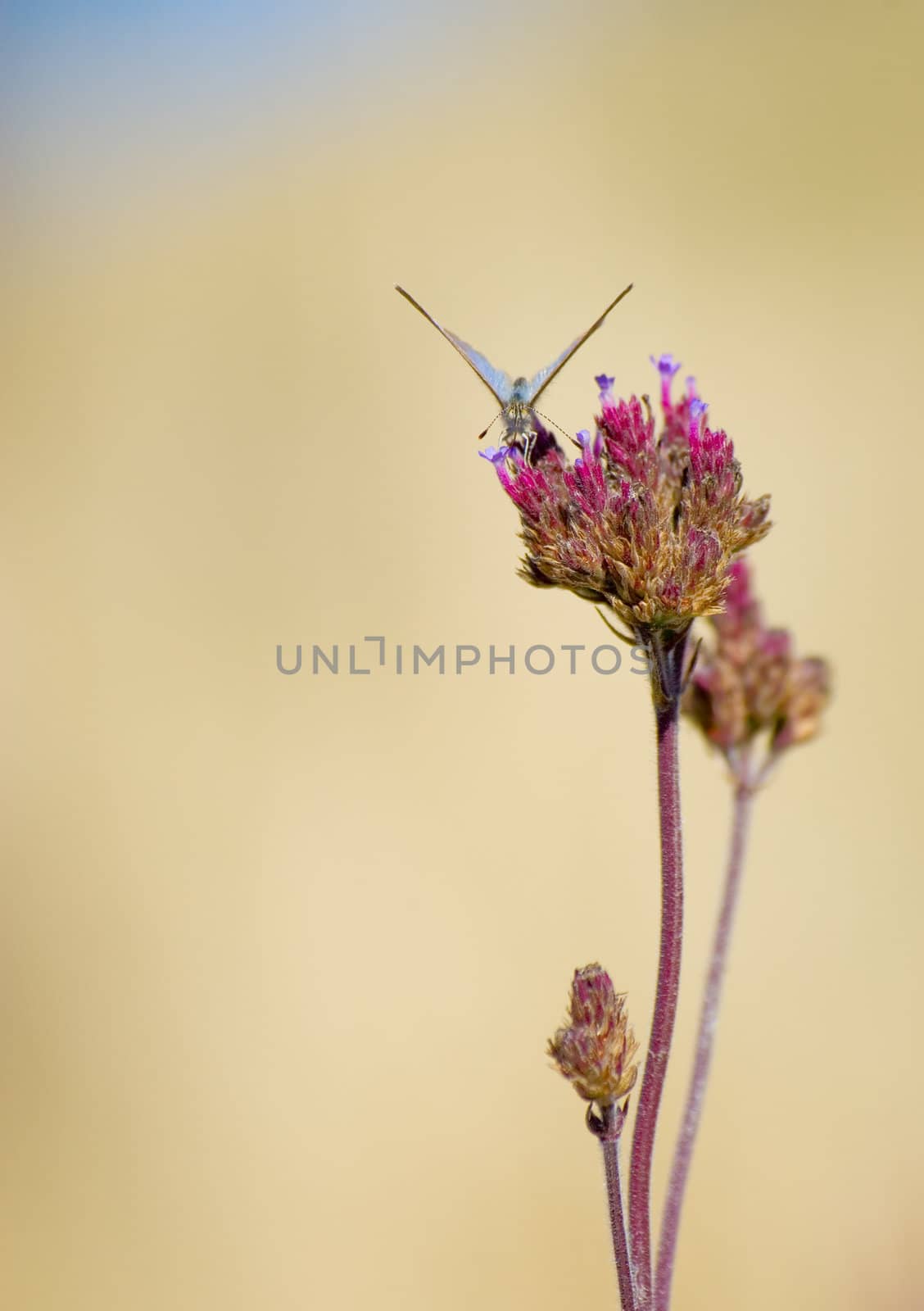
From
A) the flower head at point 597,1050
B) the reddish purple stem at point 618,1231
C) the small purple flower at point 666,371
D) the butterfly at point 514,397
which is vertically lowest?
the reddish purple stem at point 618,1231

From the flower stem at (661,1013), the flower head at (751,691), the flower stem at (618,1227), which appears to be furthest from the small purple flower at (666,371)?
the flower stem at (618,1227)

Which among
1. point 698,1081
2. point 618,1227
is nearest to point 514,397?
point 698,1081

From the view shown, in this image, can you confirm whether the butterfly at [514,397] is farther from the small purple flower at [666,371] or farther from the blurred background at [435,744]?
the blurred background at [435,744]

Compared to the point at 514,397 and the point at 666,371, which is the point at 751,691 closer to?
the point at 666,371

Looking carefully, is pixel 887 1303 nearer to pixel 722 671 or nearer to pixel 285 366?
pixel 722 671

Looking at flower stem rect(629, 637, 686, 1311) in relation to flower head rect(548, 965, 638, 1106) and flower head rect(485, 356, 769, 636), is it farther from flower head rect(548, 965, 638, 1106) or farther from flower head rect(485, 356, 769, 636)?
flower head rect(485, 356, 769, 636)

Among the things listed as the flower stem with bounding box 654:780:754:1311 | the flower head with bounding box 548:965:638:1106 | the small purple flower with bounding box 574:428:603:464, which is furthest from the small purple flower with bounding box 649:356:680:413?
the flower head with bounding box 548:965:638:1106

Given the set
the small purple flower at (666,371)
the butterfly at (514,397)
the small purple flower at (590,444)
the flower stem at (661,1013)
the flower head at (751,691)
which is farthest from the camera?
the flower head at (751,691)
